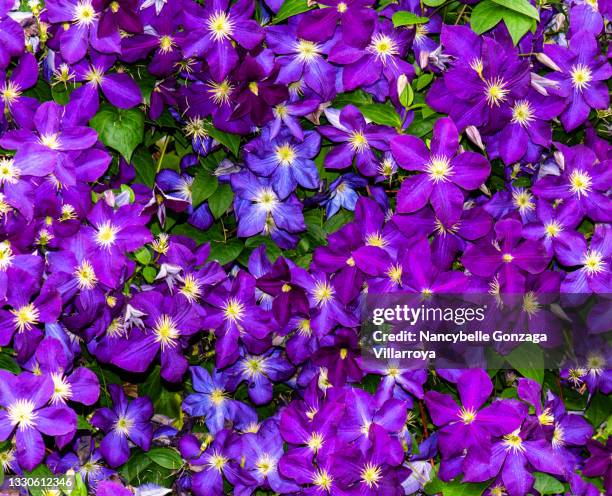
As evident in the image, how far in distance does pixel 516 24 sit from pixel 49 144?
909 mm

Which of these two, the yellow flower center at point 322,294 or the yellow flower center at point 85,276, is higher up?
the yellow flower center at point 322,294

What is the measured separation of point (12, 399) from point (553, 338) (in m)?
1.06

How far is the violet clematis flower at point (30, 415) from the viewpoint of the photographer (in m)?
1.86

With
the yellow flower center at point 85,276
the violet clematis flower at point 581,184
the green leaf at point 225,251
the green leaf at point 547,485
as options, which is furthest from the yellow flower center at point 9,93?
the green leaf at point 547,485

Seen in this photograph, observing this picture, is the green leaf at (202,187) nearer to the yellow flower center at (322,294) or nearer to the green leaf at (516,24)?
the yellow flower center at (322,294)

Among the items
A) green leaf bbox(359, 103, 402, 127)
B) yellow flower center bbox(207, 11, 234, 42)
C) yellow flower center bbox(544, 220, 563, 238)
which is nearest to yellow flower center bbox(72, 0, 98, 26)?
yellow flower center bbox(207, 11, 234, 42)

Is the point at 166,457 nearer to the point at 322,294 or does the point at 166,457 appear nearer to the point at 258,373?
the point at 258,373

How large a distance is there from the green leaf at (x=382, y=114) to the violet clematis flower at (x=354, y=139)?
2cm

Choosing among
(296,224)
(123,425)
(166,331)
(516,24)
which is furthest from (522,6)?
(123,425)

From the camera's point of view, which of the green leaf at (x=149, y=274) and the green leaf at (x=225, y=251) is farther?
the green leaf at (x=225, y=251)

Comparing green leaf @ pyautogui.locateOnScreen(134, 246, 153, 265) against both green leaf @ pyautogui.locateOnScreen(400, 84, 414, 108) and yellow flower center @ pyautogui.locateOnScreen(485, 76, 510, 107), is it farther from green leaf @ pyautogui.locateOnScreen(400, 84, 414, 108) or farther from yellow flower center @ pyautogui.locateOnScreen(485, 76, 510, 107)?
yellow flower center @ pyautogui.locateOnScreen(485, 76, 510, 107)

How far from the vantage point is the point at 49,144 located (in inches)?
73.9

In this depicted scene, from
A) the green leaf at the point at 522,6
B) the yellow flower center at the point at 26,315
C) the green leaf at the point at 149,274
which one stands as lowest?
the yellow flower center at the point at 26,315

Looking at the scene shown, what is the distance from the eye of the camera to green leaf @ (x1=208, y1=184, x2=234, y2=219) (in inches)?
79.5
